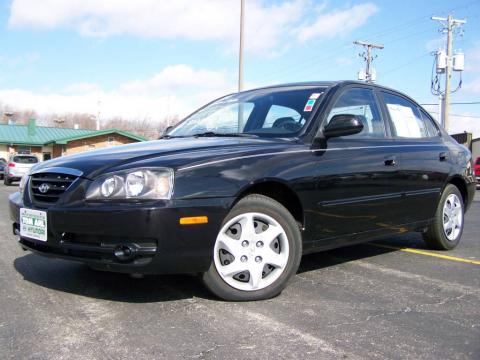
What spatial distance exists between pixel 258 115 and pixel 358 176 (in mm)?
1052

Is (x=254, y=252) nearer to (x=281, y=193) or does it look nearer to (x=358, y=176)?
(x=281, y=193)

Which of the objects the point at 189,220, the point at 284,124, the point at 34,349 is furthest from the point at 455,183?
the point at 34,349

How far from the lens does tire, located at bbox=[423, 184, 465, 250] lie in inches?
207

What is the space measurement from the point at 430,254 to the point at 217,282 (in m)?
2.87

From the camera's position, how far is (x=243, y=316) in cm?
313

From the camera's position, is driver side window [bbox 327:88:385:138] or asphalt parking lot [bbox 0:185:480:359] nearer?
asphalt parking lot [bbox 0:185:480:359]

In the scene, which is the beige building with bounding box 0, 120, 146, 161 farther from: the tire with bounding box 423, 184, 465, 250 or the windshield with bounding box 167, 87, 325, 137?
the tire with bounding box 423, 184, 465, 250

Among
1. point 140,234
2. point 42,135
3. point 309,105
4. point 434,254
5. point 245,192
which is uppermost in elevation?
point 309,105

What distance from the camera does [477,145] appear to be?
3447 centimetres

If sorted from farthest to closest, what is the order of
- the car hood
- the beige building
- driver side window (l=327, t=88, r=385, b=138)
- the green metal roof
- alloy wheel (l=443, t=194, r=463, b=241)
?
the beige building
the green metal roof
alloy wheel (l=443, t=194, r=463, b=241)
driver side window (l=327, t=88, r=385, b=138)
the car hood

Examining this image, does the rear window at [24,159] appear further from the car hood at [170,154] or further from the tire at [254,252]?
the tire at [254,252]

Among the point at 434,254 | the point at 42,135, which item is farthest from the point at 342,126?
the point at 42,135

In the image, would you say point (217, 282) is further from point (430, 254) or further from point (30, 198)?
point (430, 254)

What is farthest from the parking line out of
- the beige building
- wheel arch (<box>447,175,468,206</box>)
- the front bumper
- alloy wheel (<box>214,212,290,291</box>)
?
the beige building
